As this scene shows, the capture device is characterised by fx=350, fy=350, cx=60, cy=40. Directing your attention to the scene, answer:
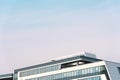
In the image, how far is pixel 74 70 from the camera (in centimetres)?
10519

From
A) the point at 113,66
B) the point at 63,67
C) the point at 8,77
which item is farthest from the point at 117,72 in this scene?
the point at 8,77

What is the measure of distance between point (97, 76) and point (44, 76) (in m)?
23.6

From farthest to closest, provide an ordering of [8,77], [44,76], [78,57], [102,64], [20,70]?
[8,77], [20,70], [44,76], [78,57], [102,64]

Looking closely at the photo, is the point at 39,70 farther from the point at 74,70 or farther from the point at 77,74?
the point at 77,74

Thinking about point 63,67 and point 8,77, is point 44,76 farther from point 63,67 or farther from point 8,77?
point 8,77

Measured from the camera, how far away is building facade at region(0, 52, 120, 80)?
9819 cm

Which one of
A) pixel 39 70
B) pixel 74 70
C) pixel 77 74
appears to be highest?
pixel 39 70

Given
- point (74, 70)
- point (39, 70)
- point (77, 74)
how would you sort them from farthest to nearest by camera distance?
1. point (39, 70)
2. point (74, 70)
3. point (77, 74)

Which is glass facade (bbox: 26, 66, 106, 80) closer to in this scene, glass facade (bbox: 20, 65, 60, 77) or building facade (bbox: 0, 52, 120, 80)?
building facade (bbox: 0, 52, 120, 80)

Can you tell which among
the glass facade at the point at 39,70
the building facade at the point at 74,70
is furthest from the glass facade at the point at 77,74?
Result: the glass facade at the point at 39,70

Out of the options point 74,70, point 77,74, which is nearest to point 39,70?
point 74,70

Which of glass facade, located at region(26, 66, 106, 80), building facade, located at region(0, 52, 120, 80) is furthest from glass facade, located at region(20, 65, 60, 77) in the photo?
glass facade, located at region(26, 66, 106, 80)

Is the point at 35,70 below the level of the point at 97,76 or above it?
above

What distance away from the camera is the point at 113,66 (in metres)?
101
